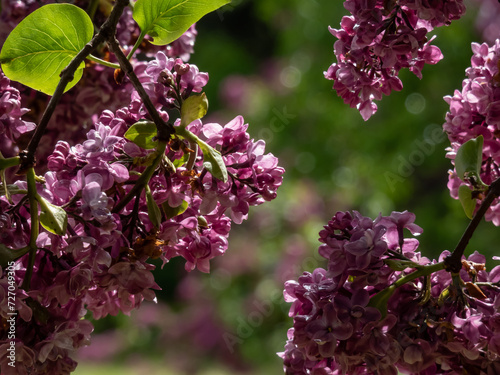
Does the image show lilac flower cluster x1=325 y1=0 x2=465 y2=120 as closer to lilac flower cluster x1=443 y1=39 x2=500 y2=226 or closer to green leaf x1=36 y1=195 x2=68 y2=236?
lilac flower cluster x1=443 y1=39 x2=500 y2=226

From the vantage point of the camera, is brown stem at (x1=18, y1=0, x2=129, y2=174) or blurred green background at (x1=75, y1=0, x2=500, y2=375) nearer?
brown stem at (x1=18, y1=0, x2=129, y2=174)

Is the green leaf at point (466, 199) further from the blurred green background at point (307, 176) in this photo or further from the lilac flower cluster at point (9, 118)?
the blurred green background at point (307, 176)

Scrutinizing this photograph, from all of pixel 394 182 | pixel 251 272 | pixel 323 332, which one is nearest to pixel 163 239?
pixel 323 332

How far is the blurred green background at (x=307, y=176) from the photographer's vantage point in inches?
86.0

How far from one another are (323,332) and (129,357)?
3306 millimetres

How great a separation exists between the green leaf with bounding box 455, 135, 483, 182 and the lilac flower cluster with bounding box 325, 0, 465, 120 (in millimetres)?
→ 78

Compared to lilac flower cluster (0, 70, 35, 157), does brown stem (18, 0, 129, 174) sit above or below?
above

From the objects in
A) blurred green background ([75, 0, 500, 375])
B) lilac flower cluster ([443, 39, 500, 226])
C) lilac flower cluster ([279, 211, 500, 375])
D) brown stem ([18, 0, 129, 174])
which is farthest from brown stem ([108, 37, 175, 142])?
blurred green background ([75, 0, 500, 375])

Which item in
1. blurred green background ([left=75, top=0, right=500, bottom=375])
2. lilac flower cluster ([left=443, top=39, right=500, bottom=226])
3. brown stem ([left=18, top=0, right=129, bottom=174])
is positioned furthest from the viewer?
blurred green background ([left=75, top=0, right=500, bottom=375])

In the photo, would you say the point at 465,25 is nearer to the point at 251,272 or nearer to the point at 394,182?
the point at 394,182

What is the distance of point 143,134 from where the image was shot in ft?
1.34

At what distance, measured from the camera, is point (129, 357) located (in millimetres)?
3553

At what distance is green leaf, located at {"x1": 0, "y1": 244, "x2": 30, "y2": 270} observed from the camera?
393 mm

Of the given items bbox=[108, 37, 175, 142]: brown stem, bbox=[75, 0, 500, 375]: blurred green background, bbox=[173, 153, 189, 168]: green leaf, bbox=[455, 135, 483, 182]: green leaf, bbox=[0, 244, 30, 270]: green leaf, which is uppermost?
bbox=[455, 135, 483, 182]: green leaf
